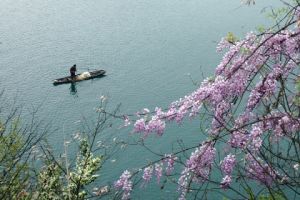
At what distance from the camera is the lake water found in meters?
35.3

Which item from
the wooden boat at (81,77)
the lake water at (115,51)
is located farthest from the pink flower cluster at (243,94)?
the wooden boat at (81,77)

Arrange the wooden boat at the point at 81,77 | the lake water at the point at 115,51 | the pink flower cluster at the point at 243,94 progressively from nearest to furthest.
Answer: the pink flower cluster at the point at 243,94 → the lake water at the point at 115,51 → the wooden boat at the point at 81,77

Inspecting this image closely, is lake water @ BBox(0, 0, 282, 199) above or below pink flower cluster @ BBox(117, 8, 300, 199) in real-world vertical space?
above

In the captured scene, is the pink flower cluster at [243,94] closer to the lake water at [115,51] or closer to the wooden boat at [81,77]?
the lake water at [115,51]

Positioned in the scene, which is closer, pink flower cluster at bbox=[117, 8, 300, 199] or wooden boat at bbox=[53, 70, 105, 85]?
pink flower cluster at bbox=[117, 8, 300, 199]

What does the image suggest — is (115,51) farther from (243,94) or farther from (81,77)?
(243,94)

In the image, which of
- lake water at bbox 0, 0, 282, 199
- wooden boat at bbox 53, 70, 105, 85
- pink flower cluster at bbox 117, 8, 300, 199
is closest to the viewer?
pink flower cluster at bbox 117, 8, 300, 199

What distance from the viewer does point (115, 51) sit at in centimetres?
4597

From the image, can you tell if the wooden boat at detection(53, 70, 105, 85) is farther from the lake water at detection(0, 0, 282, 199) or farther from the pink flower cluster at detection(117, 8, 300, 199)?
the pink flower cluster at detection(117, 8, 300, 199)

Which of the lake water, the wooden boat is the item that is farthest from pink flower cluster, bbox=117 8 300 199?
the wooden boat

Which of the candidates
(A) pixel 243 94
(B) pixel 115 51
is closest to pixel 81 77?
(B) pixel 115 51

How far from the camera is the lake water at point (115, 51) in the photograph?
3528 centimetres

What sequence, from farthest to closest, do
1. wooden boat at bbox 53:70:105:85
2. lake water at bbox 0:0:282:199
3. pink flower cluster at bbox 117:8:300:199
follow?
wooden boat at bbox 53:70:105:85 → lake water at bbox 0:0:282:199 → pink flower cluster at bbox 117:8:300:199

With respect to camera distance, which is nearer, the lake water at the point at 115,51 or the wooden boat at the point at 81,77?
the lake water at the point at 115,51
